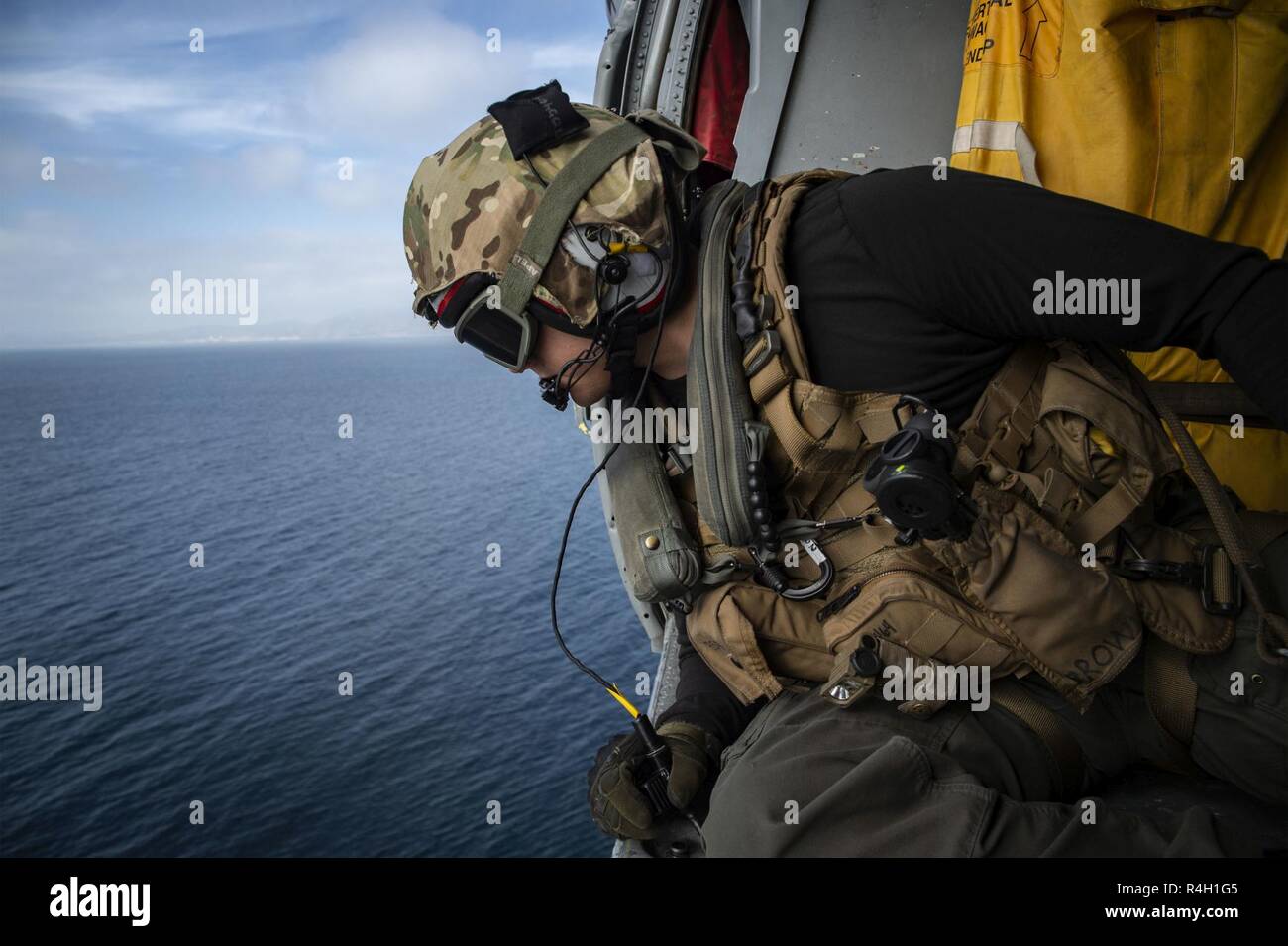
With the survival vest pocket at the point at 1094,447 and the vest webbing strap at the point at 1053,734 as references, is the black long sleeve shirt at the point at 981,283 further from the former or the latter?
the vest webbing strap at the point at 1053,734

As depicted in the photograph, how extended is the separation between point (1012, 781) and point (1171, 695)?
331 mm

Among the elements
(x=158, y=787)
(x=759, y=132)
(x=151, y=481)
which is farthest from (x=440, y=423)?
(x=759, y=132)

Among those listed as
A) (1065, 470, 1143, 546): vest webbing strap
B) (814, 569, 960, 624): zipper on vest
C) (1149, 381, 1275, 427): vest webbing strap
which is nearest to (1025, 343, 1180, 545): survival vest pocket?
(1065, 470, 1143, 546): vest webbing strap

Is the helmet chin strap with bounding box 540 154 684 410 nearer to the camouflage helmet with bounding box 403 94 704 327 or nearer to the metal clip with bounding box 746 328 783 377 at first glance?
the camouflage helmet with bounding box 403 94 704 327

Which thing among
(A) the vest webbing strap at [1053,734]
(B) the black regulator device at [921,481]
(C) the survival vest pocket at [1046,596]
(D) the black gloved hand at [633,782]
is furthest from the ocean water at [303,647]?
(B) the black regulator device at [921,481]

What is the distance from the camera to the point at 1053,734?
5.90 ft

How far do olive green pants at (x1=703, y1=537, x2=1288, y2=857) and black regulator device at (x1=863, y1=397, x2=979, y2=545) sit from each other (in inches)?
15.5

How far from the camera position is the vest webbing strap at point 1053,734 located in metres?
1.80

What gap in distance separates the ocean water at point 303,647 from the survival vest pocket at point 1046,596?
23386 mm

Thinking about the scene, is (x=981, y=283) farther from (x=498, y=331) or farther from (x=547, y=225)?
(x=498, y=331)

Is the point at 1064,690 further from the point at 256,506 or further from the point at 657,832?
the point at 256,506

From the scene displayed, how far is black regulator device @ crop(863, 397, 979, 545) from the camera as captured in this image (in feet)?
5.16

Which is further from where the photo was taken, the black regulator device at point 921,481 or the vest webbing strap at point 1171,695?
the vest webbing strap at point 1171,695

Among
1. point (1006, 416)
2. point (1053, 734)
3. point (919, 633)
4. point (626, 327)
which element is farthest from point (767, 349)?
point (1053, 734)
